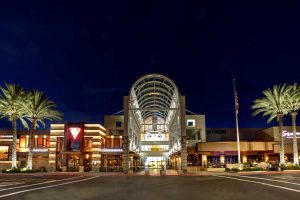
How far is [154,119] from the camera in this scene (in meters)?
103

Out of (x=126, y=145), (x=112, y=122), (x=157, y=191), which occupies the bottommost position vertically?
(x=157, y=191)

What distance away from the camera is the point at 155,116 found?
99.0 m

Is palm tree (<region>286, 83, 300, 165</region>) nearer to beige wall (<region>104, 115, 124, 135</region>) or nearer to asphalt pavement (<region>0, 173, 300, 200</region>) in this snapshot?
asphalt pavement (<region>0, 173, 300, 200</region>)

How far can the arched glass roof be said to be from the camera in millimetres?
57681

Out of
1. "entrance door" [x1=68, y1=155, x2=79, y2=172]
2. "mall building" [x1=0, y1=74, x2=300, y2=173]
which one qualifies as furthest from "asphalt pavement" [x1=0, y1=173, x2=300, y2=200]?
"entrance door" [x1=68, y1=155, x2=79, y2=172]

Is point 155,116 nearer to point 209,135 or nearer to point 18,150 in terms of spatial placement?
point 209,135

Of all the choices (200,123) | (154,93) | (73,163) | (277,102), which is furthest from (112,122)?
(277,102)

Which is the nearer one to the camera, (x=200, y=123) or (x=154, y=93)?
(x=154, y=93)

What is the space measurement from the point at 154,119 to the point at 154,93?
118 feet

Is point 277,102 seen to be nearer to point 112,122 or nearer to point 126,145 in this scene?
point 126,145

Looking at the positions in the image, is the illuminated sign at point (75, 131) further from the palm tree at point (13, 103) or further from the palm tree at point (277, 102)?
the palm tree at point (277, 102)

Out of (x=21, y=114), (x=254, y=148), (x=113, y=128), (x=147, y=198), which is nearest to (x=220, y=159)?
(x=254, y=148)

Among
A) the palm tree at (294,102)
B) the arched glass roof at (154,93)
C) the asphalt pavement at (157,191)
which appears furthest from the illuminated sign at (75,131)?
the palm tree at (294,102)

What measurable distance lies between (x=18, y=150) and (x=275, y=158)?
168ft
